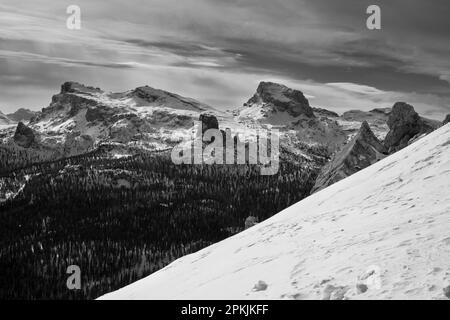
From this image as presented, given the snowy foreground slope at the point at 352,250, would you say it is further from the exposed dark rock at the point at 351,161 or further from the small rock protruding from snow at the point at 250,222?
the small rock protruding from snow at the point at 250,222

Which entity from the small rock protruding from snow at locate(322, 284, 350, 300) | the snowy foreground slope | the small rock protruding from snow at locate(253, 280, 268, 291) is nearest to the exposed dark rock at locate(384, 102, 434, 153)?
the snowy foreground slope

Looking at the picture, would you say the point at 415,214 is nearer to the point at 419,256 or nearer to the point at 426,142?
the point at 419,256

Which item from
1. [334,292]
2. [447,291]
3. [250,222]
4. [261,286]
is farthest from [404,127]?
[447,291]

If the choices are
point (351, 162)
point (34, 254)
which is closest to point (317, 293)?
point (351, 162)

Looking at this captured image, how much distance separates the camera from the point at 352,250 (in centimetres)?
1723

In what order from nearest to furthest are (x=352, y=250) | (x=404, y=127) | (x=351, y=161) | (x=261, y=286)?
(x=261, y=286)
(x=352, y=250)
(x=351, y=161)
(x=404, y=127)

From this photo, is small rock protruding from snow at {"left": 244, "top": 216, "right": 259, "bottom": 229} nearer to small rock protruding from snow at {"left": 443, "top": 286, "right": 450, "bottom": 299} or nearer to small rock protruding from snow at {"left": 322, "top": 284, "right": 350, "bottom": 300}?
small rock protruding from snow at {"left": 322, "top": 284, "right": 350, "bottom": 300}

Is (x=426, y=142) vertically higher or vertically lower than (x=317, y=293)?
higher

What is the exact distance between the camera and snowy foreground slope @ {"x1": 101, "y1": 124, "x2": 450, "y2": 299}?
14.2m

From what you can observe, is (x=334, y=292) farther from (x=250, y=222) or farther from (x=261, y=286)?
(x=250, y=222)

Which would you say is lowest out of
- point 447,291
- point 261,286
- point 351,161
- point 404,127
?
point 351,161

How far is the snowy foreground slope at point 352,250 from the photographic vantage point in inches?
559

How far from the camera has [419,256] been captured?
48.6 feet

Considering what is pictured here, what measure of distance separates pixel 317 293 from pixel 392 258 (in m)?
2.78
